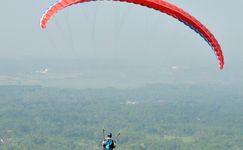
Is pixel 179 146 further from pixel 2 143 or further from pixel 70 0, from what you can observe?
pixel 70 0

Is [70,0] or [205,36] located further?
[205,36]

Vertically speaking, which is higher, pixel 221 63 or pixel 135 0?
pixel 135 0

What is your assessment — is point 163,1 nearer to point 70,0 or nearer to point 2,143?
point 70,0

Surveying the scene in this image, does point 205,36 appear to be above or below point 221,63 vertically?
above

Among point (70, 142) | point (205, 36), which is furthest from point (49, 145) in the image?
point (205, 36)

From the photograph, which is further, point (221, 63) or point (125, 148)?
point (125, 148)

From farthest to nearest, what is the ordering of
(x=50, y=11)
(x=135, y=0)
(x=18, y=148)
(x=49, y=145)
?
(x=49, y=145) < (x=18, y=148) < (x=135, y=0) < (x=50, y=11)

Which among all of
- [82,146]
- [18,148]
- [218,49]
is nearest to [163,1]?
[218,49]

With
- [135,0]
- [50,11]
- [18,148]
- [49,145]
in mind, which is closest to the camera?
[50,11]

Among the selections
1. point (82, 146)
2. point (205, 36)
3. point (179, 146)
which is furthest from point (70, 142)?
point (205, 36)
